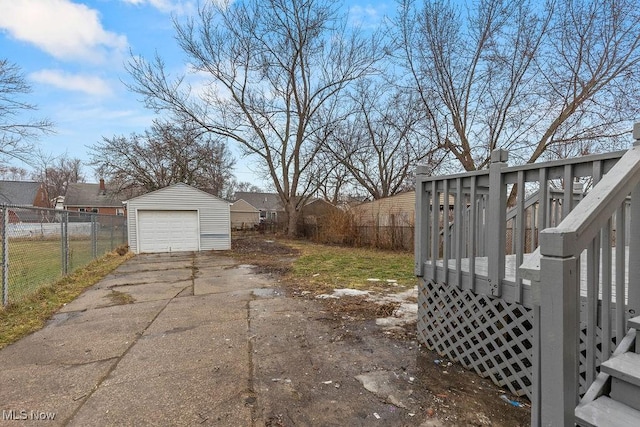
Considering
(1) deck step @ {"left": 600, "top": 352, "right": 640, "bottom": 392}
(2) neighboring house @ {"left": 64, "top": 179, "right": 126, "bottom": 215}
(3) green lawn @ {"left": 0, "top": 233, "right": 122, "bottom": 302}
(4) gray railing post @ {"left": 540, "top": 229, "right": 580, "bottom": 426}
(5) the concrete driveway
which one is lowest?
(5) the concrete driveway

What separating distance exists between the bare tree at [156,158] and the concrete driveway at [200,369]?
1621 centimetres

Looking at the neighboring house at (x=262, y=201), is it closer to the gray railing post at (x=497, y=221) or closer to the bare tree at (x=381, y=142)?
the bare tree at (x=381, y=142)

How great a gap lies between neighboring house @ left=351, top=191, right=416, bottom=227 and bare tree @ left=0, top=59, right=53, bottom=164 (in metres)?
13.0

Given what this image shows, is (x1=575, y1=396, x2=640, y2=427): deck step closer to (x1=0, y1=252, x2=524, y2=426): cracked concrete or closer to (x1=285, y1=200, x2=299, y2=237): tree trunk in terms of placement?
(x1=0, y1=252, x2=524, y2=426): cracked concrete

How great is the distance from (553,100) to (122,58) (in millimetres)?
18720

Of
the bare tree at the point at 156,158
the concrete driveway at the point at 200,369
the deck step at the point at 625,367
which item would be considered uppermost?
the bare tree at the point at 156,158

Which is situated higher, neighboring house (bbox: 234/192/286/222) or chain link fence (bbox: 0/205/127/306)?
neighboring house (bbox: 234/192/286/222)

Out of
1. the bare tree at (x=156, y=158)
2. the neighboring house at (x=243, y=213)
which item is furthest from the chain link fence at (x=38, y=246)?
the neighboring house at (x=243, y=213)

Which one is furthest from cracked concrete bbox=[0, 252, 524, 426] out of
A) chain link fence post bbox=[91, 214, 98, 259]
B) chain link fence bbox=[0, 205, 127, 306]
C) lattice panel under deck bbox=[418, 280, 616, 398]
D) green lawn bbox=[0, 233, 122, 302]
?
chain link fence post bbox=[91, 214, 98, 259]

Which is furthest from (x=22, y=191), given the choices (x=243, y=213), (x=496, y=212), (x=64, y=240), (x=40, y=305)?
(x=496, y=212)

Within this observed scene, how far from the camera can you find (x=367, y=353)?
10.3 feet

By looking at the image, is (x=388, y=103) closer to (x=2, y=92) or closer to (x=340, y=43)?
(x=340, y=43)

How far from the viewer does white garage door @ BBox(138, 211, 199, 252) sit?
13383 mm

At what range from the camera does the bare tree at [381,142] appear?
1705 cm
